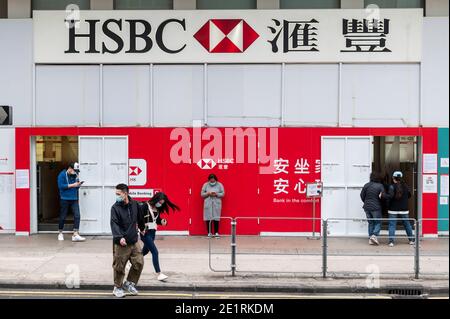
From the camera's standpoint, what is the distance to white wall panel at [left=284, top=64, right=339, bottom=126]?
43.9 ft

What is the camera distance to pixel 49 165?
547 inches

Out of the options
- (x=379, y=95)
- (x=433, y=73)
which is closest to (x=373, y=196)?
(x=379, y=95)

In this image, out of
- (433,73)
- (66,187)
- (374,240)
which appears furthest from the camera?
(433,73)

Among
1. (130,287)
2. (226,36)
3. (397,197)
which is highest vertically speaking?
(226,36)

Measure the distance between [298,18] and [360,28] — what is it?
1503 mm

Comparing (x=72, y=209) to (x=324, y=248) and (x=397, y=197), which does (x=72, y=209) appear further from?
(x=397, y=197)

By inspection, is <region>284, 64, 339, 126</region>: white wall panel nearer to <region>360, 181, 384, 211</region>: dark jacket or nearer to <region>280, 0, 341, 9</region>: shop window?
<region>280, 0, 341, 9</region>: shop window

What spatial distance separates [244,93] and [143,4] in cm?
332

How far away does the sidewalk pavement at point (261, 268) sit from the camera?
8.98 m

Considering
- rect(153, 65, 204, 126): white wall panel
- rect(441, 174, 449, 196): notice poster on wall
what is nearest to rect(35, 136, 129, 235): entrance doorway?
rect(153, 65, 204, 126): white wall panel

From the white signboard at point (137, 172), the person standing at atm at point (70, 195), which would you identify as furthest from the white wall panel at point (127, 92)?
the person standing at atm at point (70, 195)

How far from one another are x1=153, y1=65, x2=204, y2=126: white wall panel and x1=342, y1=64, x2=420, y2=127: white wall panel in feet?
11.6
